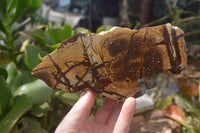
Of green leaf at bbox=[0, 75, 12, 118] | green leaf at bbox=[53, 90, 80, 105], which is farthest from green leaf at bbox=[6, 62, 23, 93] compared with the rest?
green leaf at bbox=[53, 90, 80, 105]

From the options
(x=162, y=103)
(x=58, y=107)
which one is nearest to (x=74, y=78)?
(x=58, y=107)

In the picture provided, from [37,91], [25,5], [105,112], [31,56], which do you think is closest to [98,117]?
→ [105,112]

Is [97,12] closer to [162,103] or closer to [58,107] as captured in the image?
[162,103]

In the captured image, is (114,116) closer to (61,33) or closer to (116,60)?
(116,60)

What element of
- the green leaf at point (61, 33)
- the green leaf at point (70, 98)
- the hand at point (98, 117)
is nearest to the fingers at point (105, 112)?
the hand at point (98, 117)

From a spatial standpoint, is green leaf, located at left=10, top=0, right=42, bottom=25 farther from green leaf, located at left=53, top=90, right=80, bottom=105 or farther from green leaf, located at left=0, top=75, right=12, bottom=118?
green leaf, located at left=53, top=90, right=80, bottom=105

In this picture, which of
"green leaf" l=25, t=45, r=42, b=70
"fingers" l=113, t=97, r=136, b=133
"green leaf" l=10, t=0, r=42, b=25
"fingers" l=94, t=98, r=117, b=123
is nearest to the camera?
"fingers" l=113, t=97, r=136, b=133

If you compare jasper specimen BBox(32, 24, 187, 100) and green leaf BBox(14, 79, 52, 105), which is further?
green leaf BBox(14, 79, 52, 105)

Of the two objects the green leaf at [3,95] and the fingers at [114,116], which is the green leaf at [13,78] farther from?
the fingers at [114,116]
